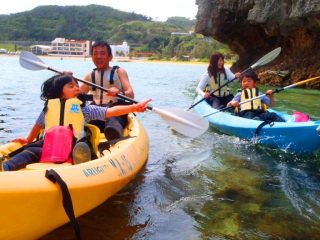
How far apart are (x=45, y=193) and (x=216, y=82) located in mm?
5821

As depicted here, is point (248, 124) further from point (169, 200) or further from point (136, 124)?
point (169, 200)

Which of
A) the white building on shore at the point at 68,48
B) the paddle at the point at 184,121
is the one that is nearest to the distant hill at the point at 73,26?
the white building on shore at the point at 68,48

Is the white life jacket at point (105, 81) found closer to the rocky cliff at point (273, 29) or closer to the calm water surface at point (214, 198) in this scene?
the calm water surface at point (214, 198)

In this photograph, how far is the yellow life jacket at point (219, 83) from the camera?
304 inches

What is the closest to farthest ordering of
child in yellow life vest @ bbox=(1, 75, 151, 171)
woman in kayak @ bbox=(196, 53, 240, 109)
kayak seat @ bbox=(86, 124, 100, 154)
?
child in yellow life vest @ bbox=(1, 75, 151, 171)
kayak seat @ bbox=(86, 124, 100, 154)
woman in kayak @ bbox=(196, 53, 240, 109)

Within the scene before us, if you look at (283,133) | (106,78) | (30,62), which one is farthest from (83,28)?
(283,133)

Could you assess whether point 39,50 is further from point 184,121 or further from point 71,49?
point 184,121

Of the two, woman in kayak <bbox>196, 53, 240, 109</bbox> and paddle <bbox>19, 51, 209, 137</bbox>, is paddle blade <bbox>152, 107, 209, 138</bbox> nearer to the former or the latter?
paddle <bbox>19, 51, 209, 137</bbox>

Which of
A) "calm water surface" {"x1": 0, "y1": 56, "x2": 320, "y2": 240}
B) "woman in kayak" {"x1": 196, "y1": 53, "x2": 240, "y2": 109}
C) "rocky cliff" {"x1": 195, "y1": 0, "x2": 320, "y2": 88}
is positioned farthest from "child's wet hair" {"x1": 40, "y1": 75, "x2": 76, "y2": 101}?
"rocky cliff" {"x1": 195, "y1": 0, "x2": 320, "y2": 88}

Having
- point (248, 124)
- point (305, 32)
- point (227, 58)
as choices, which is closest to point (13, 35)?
point (227, 58)

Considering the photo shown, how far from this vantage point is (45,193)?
2369 mm

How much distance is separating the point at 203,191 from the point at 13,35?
380ft

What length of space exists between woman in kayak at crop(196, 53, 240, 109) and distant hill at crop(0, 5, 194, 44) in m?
106

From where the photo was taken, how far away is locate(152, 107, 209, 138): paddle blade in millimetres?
3805
